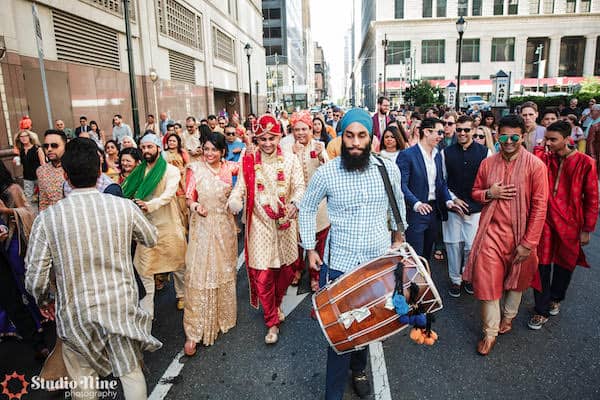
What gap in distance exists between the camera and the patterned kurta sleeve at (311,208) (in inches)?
119

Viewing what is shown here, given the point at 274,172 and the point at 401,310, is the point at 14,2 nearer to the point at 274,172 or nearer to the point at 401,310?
the point at 274,172

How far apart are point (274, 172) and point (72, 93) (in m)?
11.3

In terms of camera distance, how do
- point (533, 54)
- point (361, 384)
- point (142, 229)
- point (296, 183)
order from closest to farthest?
1. point (142, 229)
2. point (361, 384)
3. point (296, 183)
4. point (533, 54)

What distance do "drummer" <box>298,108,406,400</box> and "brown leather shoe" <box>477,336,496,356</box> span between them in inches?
59.9

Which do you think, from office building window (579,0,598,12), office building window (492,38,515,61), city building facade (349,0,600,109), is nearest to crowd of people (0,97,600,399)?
city building facade (349,0,600,109)

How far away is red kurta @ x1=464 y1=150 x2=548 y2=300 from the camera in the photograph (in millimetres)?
3625

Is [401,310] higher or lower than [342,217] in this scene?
lower

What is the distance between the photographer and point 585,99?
22516mm

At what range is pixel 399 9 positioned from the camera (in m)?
62.2

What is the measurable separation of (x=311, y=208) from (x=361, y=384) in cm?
144

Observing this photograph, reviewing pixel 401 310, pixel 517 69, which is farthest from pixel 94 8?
pixel 517 69

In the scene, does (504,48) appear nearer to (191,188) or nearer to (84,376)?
(191,188)

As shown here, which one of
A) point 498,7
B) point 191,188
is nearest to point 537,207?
point 191,188

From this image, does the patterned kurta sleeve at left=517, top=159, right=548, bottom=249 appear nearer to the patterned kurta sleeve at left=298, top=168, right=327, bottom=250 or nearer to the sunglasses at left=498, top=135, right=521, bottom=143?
the sunglasses at left=498, top=135, right=521, bottom=143
